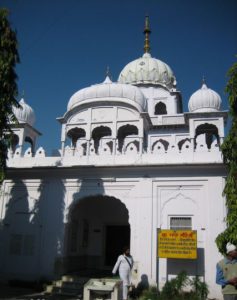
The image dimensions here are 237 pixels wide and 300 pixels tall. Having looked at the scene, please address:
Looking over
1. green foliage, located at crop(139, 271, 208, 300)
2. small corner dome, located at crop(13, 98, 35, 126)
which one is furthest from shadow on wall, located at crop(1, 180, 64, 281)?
green foliage, located at crop(139, 271, 208, 300)

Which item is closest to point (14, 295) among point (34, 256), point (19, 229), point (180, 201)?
point (34, 256)

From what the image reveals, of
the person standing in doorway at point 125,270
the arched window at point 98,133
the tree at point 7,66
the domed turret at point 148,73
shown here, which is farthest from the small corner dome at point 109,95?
the domed turret at point 148,73

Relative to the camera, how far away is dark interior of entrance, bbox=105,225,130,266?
1539 centimetres

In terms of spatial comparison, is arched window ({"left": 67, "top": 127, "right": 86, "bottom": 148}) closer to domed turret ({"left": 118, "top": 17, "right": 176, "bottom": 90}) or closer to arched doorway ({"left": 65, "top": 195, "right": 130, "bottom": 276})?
arched doorway ({"left": 65, "top": 195, "right": 130, "bottom": 276})

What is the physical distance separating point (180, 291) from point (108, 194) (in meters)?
4.13

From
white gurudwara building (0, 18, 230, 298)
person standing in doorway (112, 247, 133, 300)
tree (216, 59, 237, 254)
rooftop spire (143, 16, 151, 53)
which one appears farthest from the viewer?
rooftop spire (143, 16, 151, 53)

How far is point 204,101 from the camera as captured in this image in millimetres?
16250

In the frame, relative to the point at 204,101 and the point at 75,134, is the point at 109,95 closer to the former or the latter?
the point at 75,134

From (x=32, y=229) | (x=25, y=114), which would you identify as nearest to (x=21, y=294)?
(x=32, y=229)

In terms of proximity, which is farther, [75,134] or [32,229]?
[75,134]

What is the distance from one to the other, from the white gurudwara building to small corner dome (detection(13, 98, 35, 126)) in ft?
0.16

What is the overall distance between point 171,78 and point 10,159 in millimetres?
12872

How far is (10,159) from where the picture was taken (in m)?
14.7

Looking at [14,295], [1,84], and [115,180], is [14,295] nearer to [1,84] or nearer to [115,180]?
[115,180]
